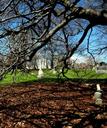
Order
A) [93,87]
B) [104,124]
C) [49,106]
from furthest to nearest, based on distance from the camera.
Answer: [93,87]
[49,106]
[104,124]

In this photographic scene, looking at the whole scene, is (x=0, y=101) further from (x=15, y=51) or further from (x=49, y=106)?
(x=15, y=51)

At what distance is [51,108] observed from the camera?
44.3 feet

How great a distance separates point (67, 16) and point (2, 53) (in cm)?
270

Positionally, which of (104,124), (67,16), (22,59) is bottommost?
(104,124)

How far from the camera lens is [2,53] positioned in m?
11.4

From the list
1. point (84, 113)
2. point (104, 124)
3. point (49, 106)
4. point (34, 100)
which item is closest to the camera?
point (104, 124)

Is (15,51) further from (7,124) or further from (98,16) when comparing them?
(98,16)

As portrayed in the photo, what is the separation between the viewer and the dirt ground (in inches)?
471

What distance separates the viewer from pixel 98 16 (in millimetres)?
13078

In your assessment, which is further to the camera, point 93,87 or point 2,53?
point 93,87

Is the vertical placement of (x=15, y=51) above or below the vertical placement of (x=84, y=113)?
above

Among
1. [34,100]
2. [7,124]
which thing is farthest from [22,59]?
[34,100]

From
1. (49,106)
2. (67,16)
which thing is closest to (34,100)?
(49,106)

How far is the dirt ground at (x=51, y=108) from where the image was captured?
39.2ft
